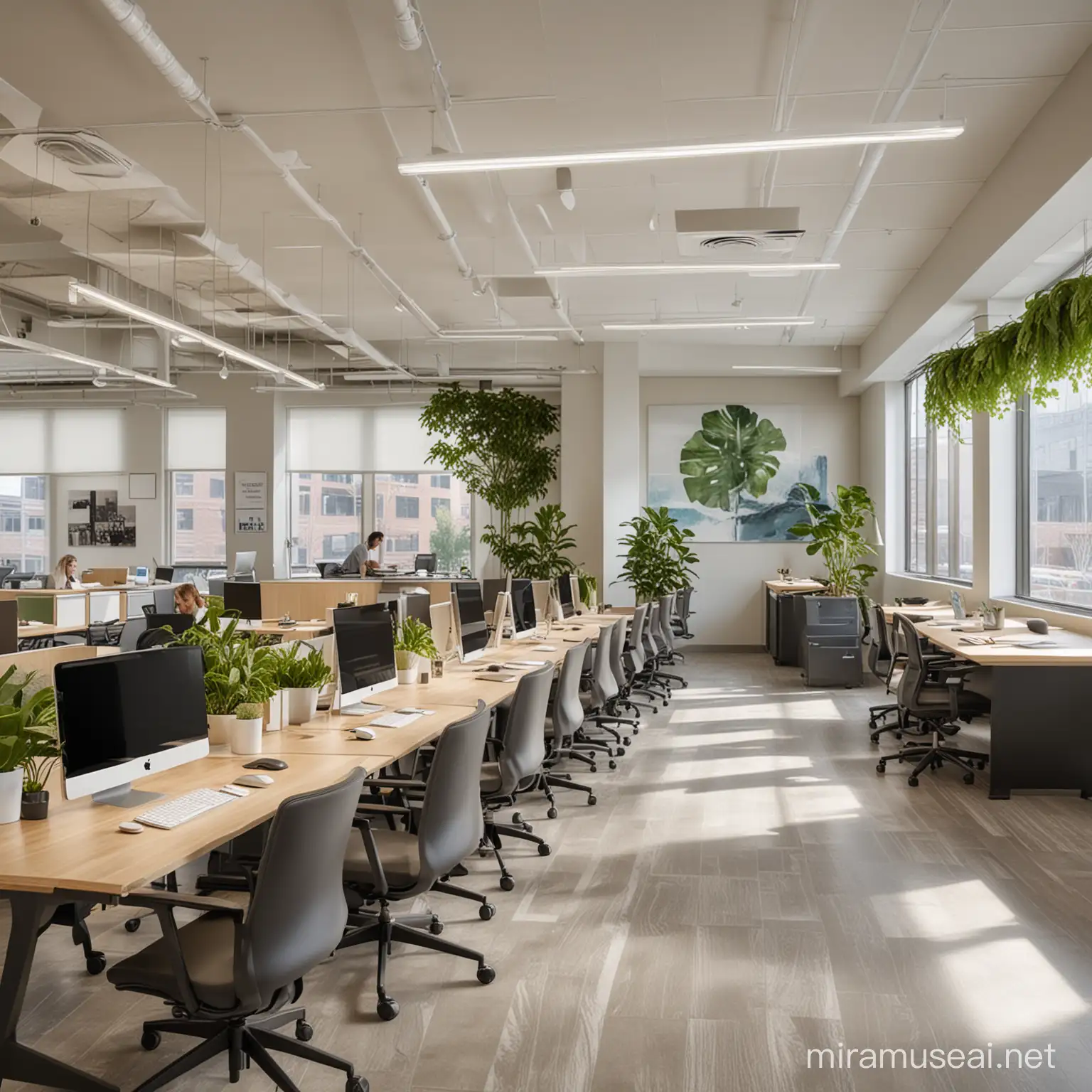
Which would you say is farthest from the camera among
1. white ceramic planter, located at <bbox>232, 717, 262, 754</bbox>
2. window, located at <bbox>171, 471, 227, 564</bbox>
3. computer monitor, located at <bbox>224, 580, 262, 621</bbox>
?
window, located at <bbox>171, 471, 227, 564</bbox>

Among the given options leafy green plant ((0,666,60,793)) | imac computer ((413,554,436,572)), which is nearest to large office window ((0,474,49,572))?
imac computer ((413,554,436,572))

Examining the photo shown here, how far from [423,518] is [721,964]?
11.6m

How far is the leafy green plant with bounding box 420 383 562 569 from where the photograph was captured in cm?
1232

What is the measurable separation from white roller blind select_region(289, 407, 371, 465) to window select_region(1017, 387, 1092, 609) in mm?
9077

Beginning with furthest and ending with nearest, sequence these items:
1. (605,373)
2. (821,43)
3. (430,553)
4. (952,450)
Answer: (430,553) < (605,373) < (952,450) < (821,43)

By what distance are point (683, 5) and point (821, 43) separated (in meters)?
0.82

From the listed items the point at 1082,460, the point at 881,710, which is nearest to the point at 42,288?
the point at 881,710

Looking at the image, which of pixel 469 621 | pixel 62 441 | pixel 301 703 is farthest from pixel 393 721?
pixel 62 441

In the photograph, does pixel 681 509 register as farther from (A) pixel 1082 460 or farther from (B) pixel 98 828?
(B) pixel 98 828

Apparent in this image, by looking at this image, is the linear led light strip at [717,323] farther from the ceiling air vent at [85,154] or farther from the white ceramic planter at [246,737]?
the white ceramic planter at [246,737]

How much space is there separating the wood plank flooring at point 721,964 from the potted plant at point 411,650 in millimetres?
1017

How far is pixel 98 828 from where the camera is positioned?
2.73 m

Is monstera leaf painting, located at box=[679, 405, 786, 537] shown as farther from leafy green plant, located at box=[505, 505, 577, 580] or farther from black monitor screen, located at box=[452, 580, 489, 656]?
black monitor screen, located at box=[452, 580, 489, 656]

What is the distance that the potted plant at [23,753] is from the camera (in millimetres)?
2744
